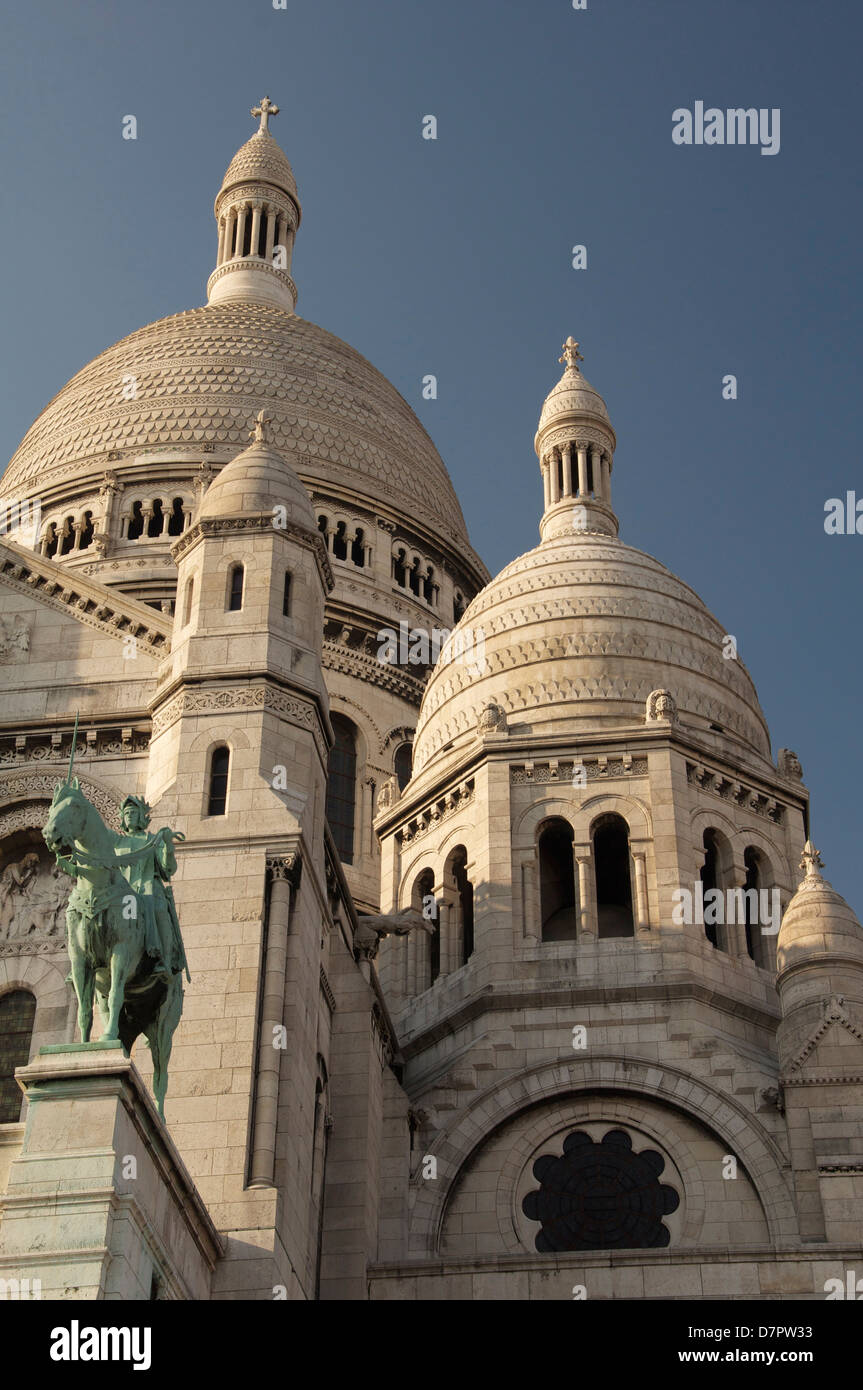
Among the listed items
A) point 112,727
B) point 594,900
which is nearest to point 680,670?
point 594,900

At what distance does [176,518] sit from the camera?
55.6m

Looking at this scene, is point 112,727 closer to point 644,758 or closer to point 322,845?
point 322,845

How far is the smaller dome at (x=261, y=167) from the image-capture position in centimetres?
7294

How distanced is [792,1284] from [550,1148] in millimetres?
5869

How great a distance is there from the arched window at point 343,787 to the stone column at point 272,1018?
20197mm

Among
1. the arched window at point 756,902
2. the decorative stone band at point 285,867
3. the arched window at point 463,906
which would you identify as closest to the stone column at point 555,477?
the arched window at point 463,906

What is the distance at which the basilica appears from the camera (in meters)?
25.5

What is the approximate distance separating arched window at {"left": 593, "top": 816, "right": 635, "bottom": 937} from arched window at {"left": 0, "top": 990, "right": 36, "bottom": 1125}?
11.5 m

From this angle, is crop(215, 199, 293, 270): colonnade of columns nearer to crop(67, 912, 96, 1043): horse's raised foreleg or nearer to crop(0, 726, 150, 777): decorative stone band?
crop(0, 726, 150, 777): decorative stone band

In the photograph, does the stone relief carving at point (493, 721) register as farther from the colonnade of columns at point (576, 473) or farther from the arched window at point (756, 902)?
the colonnade of columns at point (576, 473)

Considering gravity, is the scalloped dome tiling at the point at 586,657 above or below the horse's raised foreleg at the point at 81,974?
above

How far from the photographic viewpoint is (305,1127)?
90.2 ft

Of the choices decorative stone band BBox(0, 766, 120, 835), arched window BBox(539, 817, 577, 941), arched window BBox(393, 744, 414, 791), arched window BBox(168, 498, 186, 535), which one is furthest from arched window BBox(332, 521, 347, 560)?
decorative stone band BBox(0, 766, 120, 835)
